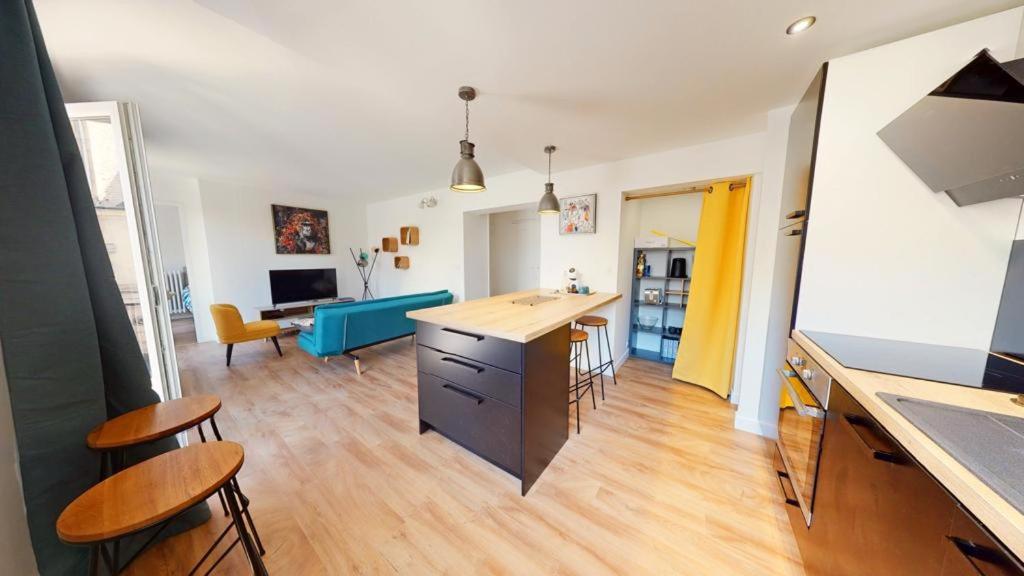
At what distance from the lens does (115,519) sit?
756mm

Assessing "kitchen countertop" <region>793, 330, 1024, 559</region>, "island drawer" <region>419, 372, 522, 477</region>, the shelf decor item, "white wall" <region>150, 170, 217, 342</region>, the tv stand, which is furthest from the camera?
the shelf decor item

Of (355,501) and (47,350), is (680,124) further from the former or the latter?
(47,350)

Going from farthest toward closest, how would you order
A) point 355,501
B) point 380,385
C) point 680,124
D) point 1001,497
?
point 380,385 < point 680,124 < point 355,501 < point 1001,497

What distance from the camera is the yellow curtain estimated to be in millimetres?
2586

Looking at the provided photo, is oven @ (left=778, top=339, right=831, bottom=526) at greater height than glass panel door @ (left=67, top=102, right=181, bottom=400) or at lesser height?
lesser

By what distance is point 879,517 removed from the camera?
77 cm

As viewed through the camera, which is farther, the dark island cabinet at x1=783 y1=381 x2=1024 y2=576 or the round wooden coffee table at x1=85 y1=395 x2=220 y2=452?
the round wooden coffee table at x1=85 y1=395 x2=220 y2=452

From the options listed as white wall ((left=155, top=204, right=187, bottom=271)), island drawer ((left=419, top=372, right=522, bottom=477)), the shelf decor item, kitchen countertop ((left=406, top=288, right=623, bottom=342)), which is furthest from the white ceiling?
white wall ((left=155, top=204, right=187, bottom=271))

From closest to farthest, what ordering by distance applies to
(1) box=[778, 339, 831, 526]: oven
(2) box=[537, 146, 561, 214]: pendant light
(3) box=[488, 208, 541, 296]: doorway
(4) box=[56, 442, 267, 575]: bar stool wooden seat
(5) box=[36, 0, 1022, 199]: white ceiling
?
(4) box=[56, 442, 267, 575]: bar stool wooden seat, (1) box=[778, 339, 831, 526]: oven, (5) box=[36, 0, 1022, 199]: white ceiling, (2) box=[537, 146, 561, 214]: pendant light, (3) box=[488, 208, 541, 296]: doorway

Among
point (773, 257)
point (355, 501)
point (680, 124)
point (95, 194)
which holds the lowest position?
point (355, 501)

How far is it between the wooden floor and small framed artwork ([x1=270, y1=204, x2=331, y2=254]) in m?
3.30

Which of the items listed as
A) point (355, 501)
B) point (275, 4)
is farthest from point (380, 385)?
point (275, 4)

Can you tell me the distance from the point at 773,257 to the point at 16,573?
377 cm

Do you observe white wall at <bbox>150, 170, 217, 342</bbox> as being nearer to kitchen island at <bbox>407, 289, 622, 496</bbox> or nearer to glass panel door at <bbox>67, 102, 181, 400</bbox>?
glass panel door at <bbox>67, 102, 181, 400</bbox>
